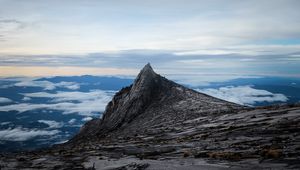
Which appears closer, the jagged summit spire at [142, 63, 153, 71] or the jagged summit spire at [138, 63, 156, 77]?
the jagged summit spire at [138, 63, 156, 77]

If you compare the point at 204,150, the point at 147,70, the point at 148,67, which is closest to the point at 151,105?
the point at 147,70

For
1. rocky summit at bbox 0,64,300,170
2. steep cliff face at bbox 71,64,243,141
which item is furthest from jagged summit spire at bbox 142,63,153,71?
rocky summit at bbox 0,64,300,170

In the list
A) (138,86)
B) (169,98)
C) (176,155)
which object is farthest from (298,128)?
(138,86)

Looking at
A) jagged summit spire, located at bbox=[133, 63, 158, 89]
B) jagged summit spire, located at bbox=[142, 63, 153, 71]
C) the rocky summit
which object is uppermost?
jagged summit spire, located at bbox=[142, 63, 153, 71]

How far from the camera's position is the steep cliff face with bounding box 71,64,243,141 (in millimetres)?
68750

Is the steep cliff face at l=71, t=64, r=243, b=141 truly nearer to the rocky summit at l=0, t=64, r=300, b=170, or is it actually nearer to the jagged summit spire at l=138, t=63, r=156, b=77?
the jagged summit spire at l=138, t=63, r=156, b=77

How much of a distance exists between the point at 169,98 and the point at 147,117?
44.6 ft

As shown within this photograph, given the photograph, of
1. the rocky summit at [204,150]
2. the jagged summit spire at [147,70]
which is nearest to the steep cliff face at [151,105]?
the jagged summit spire at [147,70]

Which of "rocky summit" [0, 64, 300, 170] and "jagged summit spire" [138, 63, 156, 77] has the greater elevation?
"jagged summit spire" [138, 63, 156, 77]

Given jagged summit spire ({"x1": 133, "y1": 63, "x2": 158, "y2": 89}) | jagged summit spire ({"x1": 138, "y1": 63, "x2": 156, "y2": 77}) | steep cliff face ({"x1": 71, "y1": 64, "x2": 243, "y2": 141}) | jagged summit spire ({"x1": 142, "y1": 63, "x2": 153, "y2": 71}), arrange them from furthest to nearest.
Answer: jagged summit spire ({"x1": 142, "y1": 63, "x2": 153, "y2": 71}) < jagged summit spire ({"x1": 138, "y1": 63, "x2": 156, "y2": 77}) < jagged summit spire ({"x1": 133, "y1": 63, "x2": 158, "y2": 89}) < steep cliff face ({"x1": 71, "y1": 64, "x2": 243, "y2": 141})

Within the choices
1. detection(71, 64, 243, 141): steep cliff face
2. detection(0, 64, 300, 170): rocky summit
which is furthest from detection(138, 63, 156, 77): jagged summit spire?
detection(0, 64, 300, 170): rocky summit

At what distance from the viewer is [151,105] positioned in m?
85.5

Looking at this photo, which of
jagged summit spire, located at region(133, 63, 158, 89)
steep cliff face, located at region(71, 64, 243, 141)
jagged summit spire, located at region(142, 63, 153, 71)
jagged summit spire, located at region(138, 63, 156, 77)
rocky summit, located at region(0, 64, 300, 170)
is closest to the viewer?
rocky summit, located at region(0, 64, 300, 170)

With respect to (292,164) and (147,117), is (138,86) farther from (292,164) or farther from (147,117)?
(292,164)
